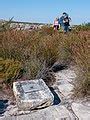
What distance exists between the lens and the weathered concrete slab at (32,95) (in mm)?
4824

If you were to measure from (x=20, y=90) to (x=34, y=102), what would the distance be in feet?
1.62

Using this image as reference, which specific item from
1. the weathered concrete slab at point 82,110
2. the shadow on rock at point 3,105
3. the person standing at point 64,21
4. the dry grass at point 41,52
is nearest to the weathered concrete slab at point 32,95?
the shadow on rock at point 3,105

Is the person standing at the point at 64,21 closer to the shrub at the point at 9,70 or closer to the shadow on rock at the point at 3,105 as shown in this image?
the shrub at the point at 9,70

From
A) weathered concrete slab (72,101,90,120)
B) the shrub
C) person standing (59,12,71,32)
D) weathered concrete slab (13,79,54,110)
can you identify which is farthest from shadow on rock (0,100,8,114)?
person standing (59,12,71,32)

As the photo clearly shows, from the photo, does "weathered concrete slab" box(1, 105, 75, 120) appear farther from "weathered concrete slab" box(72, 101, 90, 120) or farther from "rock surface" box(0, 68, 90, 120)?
"weathered concrete slab" box(72, 101, 90, 120)

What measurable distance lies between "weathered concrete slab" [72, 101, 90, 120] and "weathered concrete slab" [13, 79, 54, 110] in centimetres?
37

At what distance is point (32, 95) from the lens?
16.5 feet

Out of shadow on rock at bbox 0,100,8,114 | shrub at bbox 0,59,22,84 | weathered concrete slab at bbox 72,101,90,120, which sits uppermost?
shrub at bbox 0,59,22,84

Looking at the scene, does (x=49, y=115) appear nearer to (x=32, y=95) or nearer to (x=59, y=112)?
(x=59, y=112)

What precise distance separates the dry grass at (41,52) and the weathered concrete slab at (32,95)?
55 centimetres

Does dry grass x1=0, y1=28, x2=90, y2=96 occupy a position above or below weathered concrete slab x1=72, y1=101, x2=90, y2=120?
above

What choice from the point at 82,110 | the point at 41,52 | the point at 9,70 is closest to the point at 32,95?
the point at 82,110

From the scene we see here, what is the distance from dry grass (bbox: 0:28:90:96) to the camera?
18.5ft

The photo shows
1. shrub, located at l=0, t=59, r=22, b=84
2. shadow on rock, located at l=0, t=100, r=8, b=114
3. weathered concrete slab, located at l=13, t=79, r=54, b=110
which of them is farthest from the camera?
shrub, located at l=0, t=59, r=22, b=84
